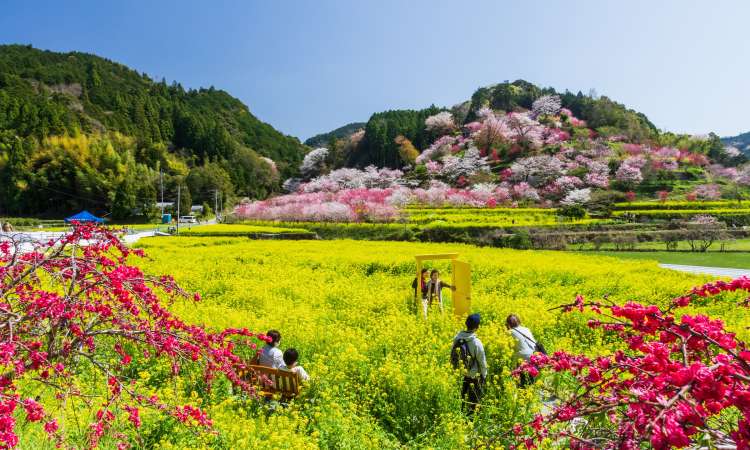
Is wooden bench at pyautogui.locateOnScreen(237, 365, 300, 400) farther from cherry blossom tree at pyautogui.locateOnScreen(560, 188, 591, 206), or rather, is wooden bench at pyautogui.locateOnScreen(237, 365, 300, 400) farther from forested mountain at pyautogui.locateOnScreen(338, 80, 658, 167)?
forested mountain at pyautogui.locateOnScreen(338, 80, 658, 167)

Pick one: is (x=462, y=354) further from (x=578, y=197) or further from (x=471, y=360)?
(x=578, y=197)

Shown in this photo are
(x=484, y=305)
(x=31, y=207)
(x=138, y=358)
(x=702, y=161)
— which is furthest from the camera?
(x=31, y=207)

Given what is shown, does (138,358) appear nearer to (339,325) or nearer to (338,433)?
(339,325)

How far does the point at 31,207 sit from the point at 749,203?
82.1 meters

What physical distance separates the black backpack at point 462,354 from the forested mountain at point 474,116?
66965 mm

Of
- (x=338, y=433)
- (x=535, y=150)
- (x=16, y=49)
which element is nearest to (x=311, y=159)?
(x=535, y=150)

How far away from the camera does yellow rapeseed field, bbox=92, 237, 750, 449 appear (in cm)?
433

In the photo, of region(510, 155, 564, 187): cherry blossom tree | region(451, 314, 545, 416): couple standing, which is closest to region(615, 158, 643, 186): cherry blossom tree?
region(510, 155, 564, 187): cherry blossom tree

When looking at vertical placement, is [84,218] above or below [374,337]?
above

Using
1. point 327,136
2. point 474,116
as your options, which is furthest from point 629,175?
point 327,136

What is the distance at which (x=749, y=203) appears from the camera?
3425cm

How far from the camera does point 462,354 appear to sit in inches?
215

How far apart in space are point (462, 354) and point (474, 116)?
2870 inches

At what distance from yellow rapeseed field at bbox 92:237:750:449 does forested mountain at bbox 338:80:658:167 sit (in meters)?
57.8
